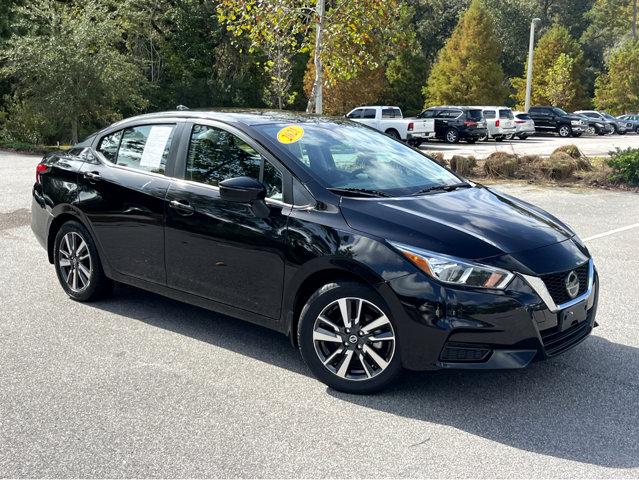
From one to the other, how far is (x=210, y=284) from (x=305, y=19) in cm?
1533

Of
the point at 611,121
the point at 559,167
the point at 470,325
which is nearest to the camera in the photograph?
the point at 470,325

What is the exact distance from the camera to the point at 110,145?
236 inches

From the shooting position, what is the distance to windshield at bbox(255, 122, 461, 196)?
4789mm

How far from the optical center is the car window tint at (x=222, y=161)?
4.77 m

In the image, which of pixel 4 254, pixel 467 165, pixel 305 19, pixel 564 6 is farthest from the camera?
pixel 564 6

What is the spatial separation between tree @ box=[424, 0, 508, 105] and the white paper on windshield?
1601 inches

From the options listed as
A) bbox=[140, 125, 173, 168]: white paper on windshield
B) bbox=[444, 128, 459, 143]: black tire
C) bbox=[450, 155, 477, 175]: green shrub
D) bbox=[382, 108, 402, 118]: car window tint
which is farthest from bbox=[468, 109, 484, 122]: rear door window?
bbox=[140, 125, 173, 168]: white paper on windshield

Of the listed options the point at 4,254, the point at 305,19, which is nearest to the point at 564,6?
the point at 305,19

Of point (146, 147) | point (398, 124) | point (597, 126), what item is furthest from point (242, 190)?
point (597, 126)

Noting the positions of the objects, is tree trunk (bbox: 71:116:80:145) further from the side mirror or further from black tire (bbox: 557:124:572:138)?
black tire (bbox: 557:124:572:138)

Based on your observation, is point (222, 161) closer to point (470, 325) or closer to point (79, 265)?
point (79, 265)

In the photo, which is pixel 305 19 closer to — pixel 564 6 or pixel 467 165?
pixel 467 165

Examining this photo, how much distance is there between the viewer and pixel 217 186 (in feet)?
16.3

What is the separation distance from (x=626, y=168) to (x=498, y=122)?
2030cm
